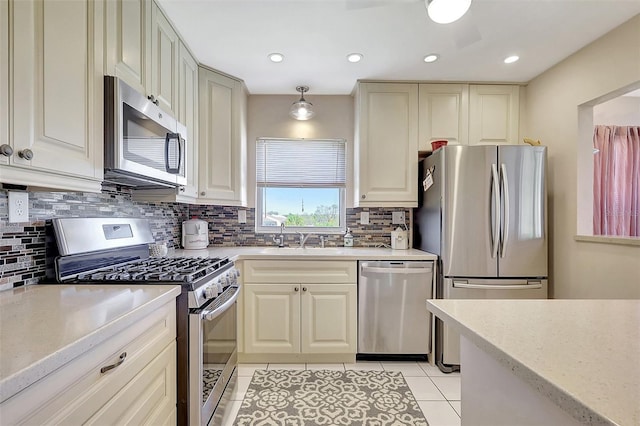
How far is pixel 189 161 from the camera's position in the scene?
7.11ft

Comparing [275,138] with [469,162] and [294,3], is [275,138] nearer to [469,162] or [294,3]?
[294,3]

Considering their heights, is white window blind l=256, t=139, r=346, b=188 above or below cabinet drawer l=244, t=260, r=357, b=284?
above

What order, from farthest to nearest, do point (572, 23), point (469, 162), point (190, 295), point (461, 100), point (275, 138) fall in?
point (275, 138) < point (461, 100) < point (469, 162) < point (572, 23) < point (190, 295)

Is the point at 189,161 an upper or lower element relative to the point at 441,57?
lower

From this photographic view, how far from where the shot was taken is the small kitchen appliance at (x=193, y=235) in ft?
8.43

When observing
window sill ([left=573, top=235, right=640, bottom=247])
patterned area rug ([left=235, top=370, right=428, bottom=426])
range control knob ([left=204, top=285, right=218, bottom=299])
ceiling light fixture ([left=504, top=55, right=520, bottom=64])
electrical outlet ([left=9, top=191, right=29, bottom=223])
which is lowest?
patterned area rug ([left=235, top=370, right=428, bottom=426])

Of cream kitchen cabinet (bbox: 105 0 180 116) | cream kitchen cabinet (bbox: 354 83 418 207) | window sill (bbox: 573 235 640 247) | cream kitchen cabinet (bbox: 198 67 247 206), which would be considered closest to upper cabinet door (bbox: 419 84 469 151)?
cream kitchen cabinet (bbox: 354 83 418 207)

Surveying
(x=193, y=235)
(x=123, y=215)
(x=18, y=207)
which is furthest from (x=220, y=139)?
(x=18, y=207)

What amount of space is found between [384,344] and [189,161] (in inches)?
81.1

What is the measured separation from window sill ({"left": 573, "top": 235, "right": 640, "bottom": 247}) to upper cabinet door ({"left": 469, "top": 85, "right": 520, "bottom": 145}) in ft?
3.36

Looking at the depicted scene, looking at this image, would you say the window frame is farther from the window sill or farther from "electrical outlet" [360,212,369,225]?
the window sill

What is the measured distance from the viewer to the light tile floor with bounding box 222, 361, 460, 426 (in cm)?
175

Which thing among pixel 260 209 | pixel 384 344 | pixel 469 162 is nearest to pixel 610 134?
pixel 469 162

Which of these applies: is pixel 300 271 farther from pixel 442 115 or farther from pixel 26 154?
pixel 442 115
